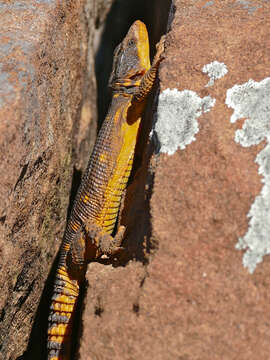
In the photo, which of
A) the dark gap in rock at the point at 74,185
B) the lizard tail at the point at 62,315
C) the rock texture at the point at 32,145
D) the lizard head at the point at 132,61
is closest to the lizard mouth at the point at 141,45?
the lizard head at the point at 132,61

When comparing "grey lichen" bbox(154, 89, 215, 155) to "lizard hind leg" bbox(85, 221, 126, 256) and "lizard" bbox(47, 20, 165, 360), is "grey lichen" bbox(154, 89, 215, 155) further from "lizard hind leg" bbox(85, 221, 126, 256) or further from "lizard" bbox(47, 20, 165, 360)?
"lizard hind leg" bbox(85, 221, 126, 256)

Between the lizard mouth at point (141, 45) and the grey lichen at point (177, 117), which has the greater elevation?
the lizard mouth at point (141, 45)

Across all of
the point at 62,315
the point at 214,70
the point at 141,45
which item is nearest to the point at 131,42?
the point at 141,45

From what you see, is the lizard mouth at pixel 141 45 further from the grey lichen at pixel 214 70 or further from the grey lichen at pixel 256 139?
the grey lichen at pixel 256 139

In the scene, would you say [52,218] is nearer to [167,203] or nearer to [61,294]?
[61,294]

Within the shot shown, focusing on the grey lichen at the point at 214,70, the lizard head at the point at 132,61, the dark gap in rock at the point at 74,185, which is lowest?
the dark gap in rock at the point at 74,185

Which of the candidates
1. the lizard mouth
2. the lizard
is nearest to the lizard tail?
the lizard

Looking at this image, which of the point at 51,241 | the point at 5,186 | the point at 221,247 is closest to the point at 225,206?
the point at 221,247
